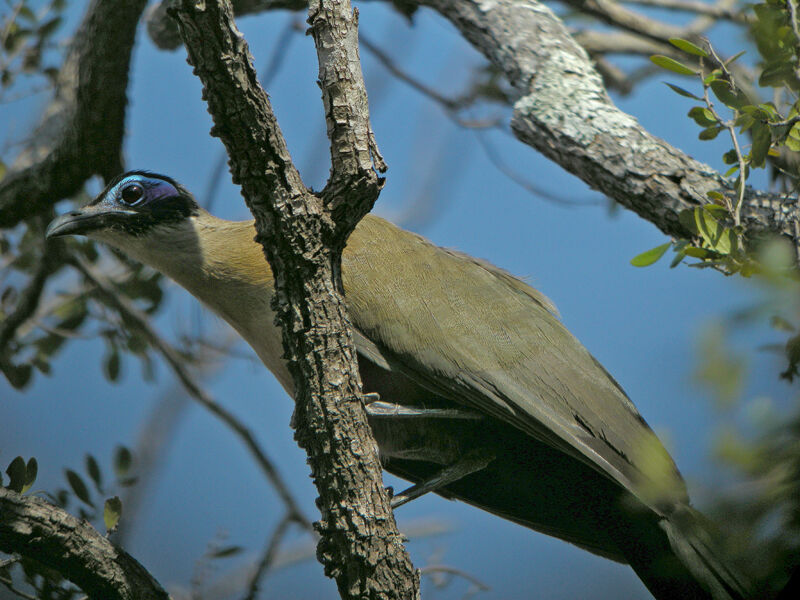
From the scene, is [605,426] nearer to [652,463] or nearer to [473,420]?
[473,420]

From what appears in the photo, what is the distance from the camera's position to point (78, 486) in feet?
10.4

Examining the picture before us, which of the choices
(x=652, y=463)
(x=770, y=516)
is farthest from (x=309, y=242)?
(x=770, y=516)

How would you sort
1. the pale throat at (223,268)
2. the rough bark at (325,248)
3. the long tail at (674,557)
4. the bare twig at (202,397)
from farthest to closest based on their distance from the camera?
1. the bare twig at (202,397)
2. the pale throat at (223,268)
3. the long tail at (674,557)
4. the rough bark at (325,248)

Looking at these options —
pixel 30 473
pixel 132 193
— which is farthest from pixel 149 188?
pixel 30 473

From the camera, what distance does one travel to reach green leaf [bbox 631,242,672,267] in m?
2.78

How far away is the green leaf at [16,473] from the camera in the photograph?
278 cm

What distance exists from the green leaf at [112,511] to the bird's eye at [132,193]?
128 cm

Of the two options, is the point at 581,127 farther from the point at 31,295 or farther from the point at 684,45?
the point at 31,295

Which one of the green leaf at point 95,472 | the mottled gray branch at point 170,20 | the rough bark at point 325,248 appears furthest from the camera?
the mottled gray branch at point 170,20

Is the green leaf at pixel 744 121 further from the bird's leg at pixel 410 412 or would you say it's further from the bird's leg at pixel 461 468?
the bird's leg at pixel 461 468

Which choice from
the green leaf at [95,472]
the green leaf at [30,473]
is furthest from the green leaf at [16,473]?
the green leaf at [95,472]

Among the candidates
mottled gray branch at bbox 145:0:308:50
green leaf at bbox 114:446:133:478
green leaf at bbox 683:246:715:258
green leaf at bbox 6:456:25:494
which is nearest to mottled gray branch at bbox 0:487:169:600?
green leaf at bbox 6:456:25:494

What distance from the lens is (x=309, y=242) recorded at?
86.7 inches

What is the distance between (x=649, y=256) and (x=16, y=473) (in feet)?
7.98
